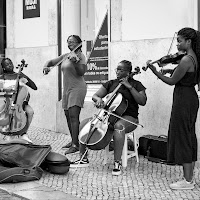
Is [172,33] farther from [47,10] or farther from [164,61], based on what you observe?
[47,10]

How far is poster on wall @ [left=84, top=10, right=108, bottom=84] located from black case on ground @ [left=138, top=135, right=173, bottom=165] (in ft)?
6.66

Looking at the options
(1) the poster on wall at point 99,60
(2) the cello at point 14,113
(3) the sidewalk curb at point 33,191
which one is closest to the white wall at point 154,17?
(1) the poster on wall at point 99,60

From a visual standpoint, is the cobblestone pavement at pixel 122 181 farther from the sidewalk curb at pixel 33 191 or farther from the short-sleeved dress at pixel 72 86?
the short-sleeved dress at pixel 72 86

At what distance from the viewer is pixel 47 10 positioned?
939 centimetres

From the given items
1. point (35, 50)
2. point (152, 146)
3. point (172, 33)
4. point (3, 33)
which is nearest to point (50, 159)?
point (152, 146)

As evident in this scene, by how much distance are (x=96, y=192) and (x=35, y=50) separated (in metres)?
4.80

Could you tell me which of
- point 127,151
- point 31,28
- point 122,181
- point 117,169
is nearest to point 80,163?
point 117,169

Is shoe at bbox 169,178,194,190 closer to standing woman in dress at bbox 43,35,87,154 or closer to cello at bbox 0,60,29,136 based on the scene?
standing woman in dress at bbox 43,35,87,154

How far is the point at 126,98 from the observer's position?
20.9 ft

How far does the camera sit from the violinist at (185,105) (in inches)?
206

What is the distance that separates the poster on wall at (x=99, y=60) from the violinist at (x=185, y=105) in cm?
338

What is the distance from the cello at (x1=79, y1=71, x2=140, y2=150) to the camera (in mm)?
6016

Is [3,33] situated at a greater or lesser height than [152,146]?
greater

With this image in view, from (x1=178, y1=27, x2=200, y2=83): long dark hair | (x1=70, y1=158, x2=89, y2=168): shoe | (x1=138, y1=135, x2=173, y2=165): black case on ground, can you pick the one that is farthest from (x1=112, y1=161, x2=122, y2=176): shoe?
(x1=178, y1=27, x2=200, y2=83): long dark hair
